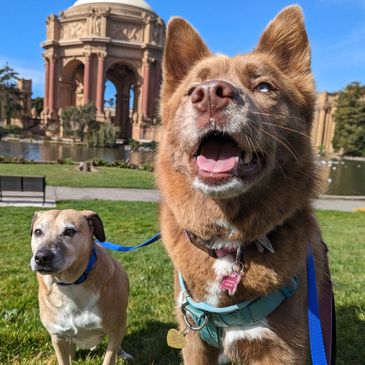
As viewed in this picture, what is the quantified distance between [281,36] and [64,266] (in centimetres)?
A: 249

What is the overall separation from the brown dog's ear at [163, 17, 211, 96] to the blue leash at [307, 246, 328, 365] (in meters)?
1.74

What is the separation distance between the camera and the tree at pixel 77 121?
63.6m

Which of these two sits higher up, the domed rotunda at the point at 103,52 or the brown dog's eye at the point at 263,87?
the domed rotunda at the point at 103,52

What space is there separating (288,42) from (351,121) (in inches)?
3551

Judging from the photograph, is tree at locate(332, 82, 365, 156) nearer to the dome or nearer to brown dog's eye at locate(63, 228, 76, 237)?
the dome

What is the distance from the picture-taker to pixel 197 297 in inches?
101

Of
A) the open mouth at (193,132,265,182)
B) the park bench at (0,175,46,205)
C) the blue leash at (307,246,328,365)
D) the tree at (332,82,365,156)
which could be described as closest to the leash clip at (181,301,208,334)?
the blue leash at (307,246,328,365)

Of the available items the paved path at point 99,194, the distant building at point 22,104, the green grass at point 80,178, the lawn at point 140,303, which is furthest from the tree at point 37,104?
the lawn at point 140,303

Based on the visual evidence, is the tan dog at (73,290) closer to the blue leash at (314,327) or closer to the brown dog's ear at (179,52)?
the brown dog's ear at (179,52)

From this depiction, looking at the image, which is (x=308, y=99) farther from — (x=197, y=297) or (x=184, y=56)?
(x=197, y=297)

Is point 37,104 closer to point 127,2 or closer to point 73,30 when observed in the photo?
point 73,30

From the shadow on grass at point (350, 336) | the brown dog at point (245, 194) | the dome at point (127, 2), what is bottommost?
the shadow on grass at point (350, 336)

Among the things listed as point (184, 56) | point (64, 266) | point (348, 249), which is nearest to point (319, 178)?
point (184, 56)

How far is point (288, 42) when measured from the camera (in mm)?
2842
